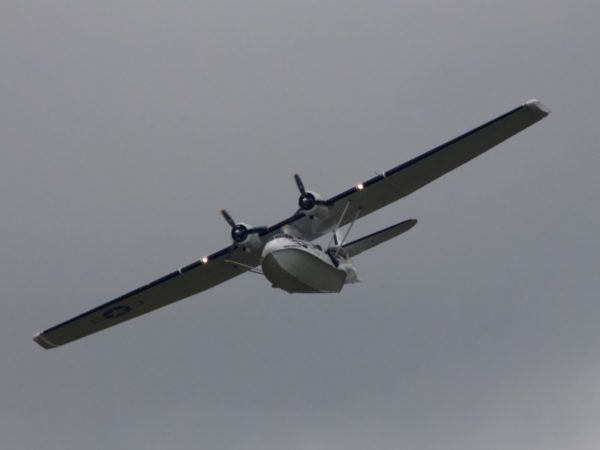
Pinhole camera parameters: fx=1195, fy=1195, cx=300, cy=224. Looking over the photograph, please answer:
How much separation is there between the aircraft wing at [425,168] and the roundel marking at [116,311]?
7.00 metres

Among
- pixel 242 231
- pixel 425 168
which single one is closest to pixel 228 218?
pixel 242 231

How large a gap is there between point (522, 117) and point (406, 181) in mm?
4458

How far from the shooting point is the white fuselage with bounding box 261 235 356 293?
38.0 meters

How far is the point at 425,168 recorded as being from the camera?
40312 mm

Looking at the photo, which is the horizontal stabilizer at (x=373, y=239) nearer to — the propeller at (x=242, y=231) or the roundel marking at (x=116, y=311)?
the propeller at (x=242, y=231)

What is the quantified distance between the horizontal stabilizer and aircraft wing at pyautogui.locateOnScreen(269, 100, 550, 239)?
0.84m

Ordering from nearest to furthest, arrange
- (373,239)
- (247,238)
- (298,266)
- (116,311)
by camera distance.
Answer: (298,266) → (247,238) → (373,239) → (116,311)

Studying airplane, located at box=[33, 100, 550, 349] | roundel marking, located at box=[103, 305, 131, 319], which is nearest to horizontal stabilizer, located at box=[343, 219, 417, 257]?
airplane, located at box=[33, 100, 550, 349]

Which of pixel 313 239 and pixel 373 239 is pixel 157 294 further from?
pixel 373 239

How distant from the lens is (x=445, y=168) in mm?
40500

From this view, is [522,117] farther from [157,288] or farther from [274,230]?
[157,288]

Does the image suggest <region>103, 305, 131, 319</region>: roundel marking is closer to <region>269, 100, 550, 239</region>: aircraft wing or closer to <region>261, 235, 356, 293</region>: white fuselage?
<region>269, 100, 550, 239</region>: aircraft wing

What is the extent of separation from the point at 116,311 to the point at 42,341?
10.6ft

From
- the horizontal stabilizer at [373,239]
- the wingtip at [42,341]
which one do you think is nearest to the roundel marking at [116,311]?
the wingtip at [42,341]
